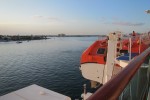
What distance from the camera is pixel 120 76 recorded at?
117 centimetres

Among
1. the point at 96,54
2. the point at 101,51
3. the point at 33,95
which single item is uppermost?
the point at 101,51

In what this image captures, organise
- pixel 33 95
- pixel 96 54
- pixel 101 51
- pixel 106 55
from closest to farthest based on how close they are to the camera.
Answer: pixel 33 95 → pixel 106 55 → pixel 96 54 → pixel 101 51

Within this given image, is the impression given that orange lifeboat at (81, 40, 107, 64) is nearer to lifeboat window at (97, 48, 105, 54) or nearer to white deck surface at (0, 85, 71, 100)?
lifeboat window at (97, 48, 105, 54)

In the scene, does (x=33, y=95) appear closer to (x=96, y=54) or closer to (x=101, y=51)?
(x=96, y=54)

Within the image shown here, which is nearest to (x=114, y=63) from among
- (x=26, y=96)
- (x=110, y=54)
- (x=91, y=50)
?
(x=110, y=54)

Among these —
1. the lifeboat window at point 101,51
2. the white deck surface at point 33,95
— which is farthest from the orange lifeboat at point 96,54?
the white deck surface at point 33,95

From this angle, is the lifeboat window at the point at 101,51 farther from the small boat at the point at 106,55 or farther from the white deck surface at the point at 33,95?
the white deck surface at the point at 33,95

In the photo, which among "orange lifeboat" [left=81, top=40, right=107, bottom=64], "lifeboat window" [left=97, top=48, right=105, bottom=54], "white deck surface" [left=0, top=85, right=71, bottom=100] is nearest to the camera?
"white deck surface" [left=0, top=85, right=71, bottom=100]

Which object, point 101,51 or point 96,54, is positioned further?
point 101,51

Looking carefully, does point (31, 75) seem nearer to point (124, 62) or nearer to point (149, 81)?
→ point (124, 62)

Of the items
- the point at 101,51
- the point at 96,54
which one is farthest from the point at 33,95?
the point at 101,51

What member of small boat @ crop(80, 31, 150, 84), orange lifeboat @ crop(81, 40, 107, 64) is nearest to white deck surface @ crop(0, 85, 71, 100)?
small boat @ crop(80, 31, 150, 84)

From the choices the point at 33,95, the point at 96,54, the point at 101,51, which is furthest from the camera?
the point at 101,51

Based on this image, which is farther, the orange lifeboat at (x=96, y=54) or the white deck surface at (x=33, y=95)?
the orange lifeboat at (x=96, y=54)
